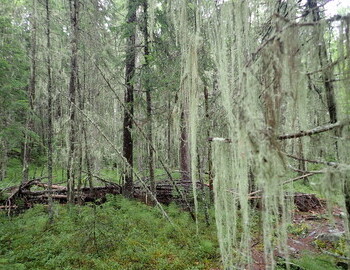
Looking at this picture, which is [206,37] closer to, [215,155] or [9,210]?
[215,155]

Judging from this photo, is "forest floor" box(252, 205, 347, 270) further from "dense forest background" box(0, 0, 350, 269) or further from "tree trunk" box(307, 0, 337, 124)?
"tree trunk" box(307, 0, 337, 124)

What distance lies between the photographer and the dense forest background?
1639 mm

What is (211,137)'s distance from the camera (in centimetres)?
312

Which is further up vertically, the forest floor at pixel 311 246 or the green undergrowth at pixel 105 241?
the green undergrowth at pixel 105 241

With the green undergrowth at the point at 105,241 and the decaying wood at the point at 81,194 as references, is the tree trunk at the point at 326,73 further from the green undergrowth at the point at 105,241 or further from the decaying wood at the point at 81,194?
the decaying wood at the point at 81,194

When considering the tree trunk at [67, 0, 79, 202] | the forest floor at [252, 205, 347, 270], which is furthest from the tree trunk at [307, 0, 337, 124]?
the tree trunk at [67, 0, 79, 202]

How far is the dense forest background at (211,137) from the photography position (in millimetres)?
1639

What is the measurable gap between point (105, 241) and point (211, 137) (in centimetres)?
427

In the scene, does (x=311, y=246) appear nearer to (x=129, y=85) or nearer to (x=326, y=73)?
(x=326, y=73)

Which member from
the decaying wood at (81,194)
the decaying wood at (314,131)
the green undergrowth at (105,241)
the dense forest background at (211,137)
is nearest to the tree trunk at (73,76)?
the dense forest background at (211,137)

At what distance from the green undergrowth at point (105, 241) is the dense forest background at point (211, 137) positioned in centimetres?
4

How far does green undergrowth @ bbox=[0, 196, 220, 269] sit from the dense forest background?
A: 0.04m

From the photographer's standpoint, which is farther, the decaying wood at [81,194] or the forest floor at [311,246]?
the decaying wood at [81,194]

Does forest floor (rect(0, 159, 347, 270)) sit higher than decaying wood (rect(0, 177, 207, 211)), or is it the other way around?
decaying wood (rect(0, 177, 207, 211))
